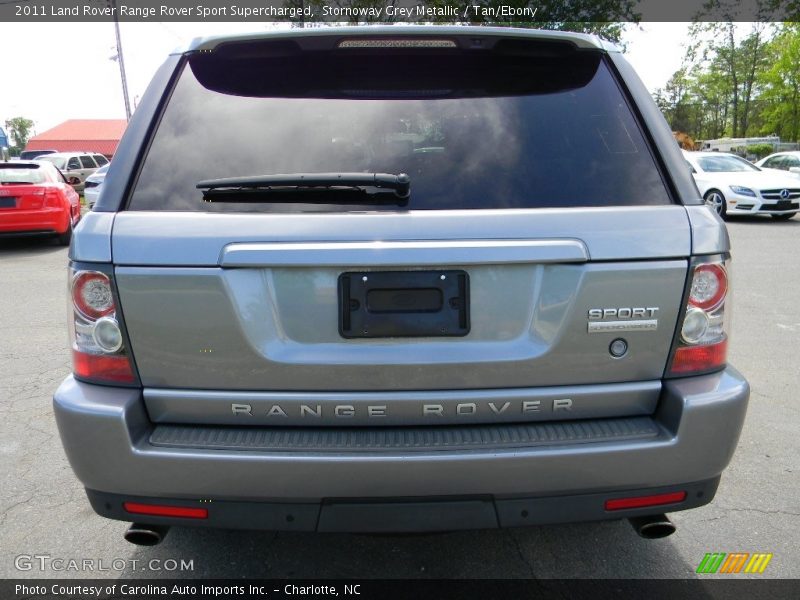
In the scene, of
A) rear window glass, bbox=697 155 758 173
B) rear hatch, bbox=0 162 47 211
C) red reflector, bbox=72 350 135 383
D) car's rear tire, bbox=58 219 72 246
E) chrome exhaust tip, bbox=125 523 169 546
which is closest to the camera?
red reflector, bbox=72 350 135 383

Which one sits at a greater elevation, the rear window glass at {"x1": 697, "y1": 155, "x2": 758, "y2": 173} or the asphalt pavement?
the rear window glass at {"x1": 697, "y1": 155, "x2": 758, "y2": 173}

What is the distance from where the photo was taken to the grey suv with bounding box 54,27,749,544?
70.1 inches

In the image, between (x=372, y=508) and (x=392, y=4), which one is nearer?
(x=372, y=508)

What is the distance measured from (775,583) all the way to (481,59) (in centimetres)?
229

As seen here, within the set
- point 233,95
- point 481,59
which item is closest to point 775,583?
point 481,59

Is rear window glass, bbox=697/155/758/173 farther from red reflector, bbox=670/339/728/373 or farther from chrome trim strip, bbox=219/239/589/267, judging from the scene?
chrome trim strip, bbox=219/239/589/267

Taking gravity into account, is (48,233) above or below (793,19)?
below

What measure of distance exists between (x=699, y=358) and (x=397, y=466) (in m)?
1.01

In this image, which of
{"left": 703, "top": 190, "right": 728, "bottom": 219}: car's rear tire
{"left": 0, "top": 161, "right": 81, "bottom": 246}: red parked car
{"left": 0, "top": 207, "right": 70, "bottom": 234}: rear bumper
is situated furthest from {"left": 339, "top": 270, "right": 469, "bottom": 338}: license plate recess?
{"left": 703, "top": 190, "right": 728, "bottom": 219}: car's rear tire

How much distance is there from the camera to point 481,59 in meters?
2.16

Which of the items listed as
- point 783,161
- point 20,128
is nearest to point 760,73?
point 783,161

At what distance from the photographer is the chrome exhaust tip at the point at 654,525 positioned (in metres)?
2.04

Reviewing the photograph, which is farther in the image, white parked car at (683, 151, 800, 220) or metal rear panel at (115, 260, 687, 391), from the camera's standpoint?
white parked car at (683, 151, 800, 220)

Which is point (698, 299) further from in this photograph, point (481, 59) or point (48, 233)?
point (48, 233)
